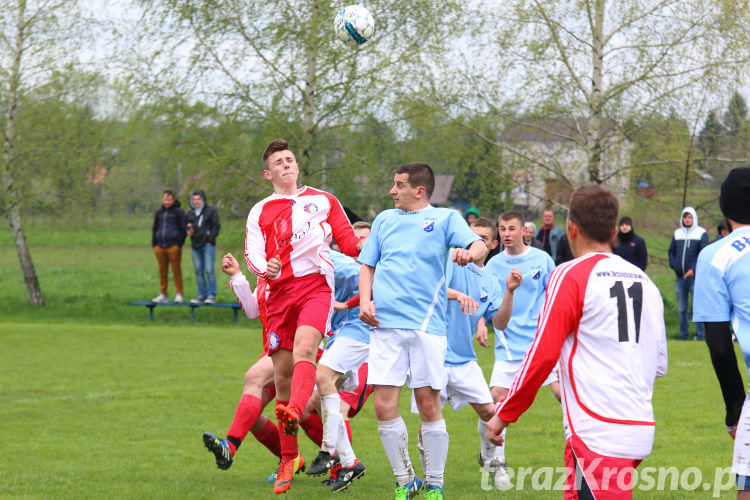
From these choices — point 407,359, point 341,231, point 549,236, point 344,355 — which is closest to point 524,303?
point 344,355

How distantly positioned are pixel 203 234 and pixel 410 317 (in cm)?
1254

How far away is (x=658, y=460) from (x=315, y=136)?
13140mm

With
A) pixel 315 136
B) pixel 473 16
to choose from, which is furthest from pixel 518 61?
pixel 315 136

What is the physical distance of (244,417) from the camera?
6.16 m

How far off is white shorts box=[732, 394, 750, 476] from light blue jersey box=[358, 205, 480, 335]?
2053mm

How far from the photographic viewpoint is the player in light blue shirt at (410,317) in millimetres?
5617

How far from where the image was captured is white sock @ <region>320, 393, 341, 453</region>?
657 centimetres

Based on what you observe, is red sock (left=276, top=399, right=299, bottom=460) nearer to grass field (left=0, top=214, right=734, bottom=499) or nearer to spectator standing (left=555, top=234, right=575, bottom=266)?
grass field (left=0, top=214, right=734, bottom=499)

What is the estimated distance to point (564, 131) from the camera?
1791 cm

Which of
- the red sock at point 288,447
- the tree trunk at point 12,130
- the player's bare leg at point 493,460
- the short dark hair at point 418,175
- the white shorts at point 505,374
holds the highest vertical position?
the tree trunk at point 12,130

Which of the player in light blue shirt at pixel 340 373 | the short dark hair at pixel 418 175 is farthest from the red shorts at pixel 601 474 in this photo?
the player in light blue shirt at pixel 340 373

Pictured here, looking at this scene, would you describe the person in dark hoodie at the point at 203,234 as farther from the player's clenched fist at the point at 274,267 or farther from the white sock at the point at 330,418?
the player's clenched fist at the point at 274,267

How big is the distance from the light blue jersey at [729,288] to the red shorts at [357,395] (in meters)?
3.74

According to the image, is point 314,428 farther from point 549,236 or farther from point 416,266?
point 549,236
